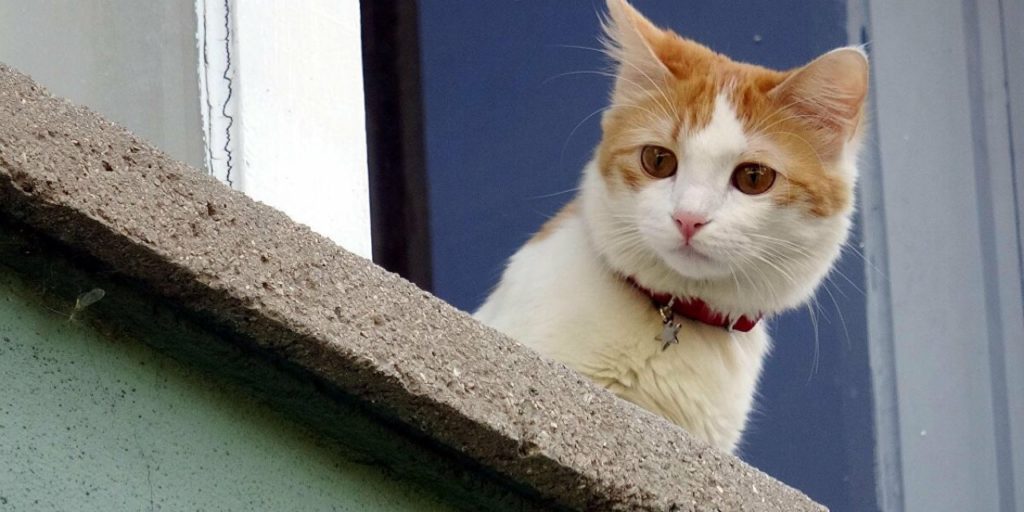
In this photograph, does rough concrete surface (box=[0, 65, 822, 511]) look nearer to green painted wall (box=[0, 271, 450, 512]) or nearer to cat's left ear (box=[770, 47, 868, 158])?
green painted wall (box=[0, 271, 450, 512])

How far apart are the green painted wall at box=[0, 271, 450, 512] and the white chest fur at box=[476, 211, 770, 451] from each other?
0.85 meters

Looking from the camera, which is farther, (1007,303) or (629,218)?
(1007,303)

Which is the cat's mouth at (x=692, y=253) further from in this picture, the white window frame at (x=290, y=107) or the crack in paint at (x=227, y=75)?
the crack in paint at (x=227, y=75)

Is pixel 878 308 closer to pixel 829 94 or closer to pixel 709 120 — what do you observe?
pixel 829 94

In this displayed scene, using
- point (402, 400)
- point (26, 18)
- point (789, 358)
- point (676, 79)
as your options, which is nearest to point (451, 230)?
point (789, 358)

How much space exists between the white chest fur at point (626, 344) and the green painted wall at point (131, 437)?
0.85m

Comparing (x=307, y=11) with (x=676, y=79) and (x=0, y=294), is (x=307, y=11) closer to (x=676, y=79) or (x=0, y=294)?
(x=676, y=79)

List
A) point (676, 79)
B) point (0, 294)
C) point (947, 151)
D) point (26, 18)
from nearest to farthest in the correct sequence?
1. point (0, 294)
2. point (26, 18)
3. point (676, 79)
4. point (947, 151)

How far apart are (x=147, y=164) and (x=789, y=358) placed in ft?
7.64

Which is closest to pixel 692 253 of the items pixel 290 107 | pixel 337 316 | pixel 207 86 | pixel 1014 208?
pixel 290 107

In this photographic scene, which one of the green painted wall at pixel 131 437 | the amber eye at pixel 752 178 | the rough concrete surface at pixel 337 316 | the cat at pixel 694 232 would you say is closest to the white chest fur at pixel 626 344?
the cat at pixel 694 232

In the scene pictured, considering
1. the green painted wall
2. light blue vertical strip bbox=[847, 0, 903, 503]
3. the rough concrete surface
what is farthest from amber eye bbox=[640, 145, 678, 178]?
light blue vertical strip bbox=[847, 0, 903, 503]

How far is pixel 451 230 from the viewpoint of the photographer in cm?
316

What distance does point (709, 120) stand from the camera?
212 cm
